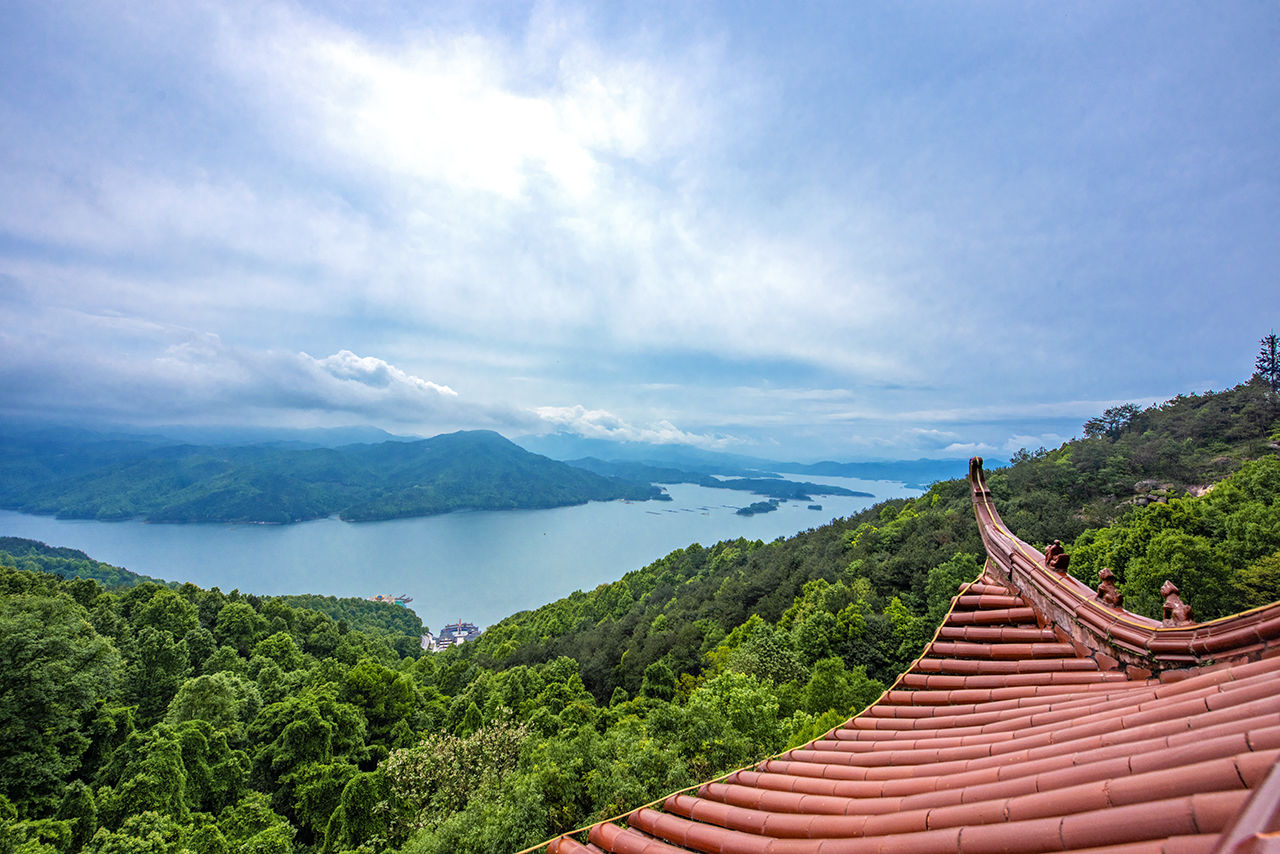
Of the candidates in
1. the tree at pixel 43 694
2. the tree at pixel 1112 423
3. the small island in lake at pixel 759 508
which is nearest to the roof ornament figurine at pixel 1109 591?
the tree at pixel 43 694

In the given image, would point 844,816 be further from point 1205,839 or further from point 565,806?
point 565,806

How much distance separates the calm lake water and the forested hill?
698 cm

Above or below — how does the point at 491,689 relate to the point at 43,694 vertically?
below

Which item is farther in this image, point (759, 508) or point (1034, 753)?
point (759, 508)

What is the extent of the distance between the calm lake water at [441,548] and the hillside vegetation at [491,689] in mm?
35081

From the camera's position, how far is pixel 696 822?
2.83 meters

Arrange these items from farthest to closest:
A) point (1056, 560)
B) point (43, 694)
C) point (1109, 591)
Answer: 1. point (43, 694)
2. point (1056, 560)
3. point (1109, 591)

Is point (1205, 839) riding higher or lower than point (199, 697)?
higher

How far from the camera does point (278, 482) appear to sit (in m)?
128

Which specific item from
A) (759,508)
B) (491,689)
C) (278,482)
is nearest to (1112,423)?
(491,689)

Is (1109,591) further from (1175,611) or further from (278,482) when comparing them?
(278,482)

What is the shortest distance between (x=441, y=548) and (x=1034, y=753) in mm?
96383

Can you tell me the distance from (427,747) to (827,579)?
20.6 metres

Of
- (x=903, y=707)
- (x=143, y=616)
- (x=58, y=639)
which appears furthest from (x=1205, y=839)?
(x=143, y=616)
